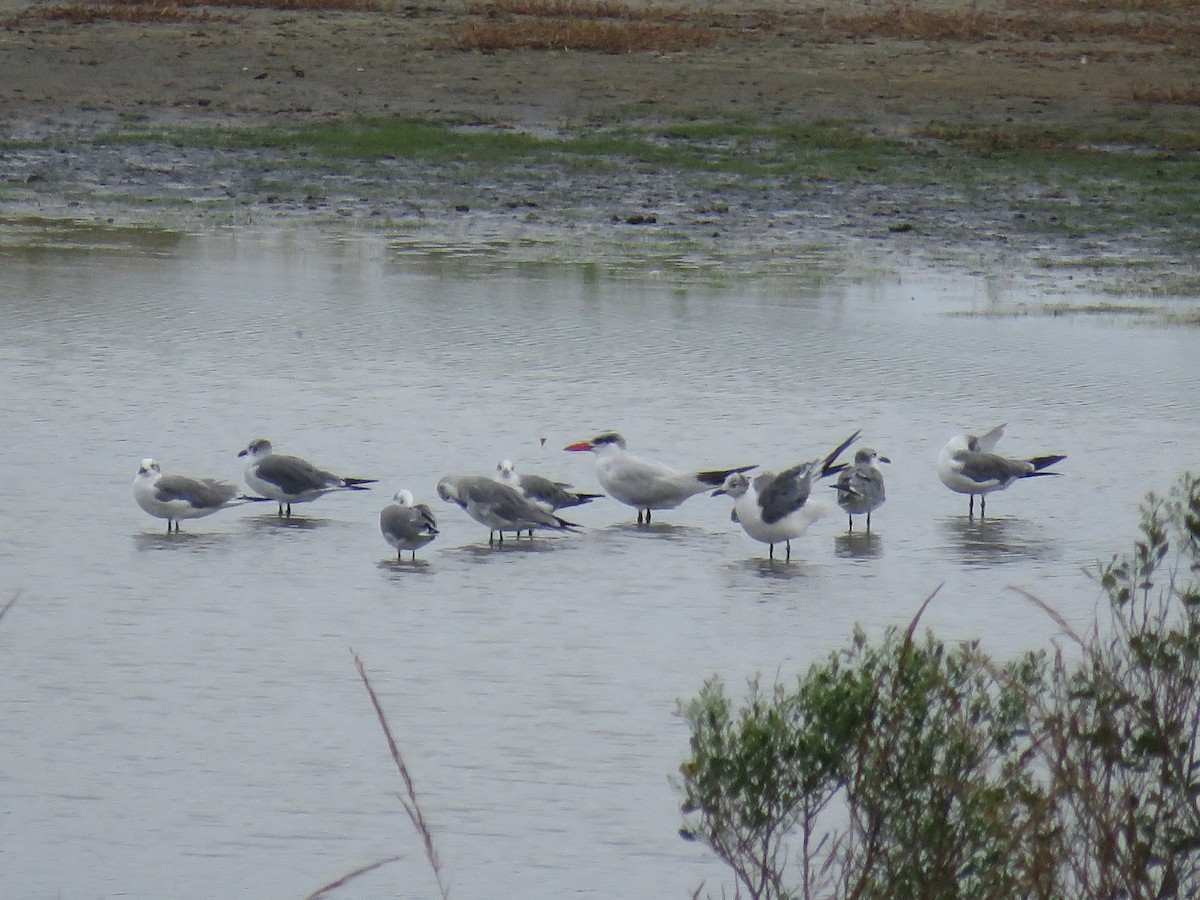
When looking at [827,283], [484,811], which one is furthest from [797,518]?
[827,283]

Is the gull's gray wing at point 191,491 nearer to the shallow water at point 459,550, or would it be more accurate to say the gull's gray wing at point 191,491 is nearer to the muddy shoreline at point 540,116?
the shallow water at point 459,550

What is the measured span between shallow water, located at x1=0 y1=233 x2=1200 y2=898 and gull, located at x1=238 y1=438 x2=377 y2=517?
0.15 meters

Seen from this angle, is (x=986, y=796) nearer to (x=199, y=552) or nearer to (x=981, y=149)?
(x=199, y=552)

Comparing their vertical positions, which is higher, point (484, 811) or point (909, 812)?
point (909, 812)

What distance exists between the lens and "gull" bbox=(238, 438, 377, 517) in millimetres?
9344

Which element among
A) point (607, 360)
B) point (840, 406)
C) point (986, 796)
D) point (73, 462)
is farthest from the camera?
point (607, 360)

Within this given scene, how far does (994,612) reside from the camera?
8055 mm

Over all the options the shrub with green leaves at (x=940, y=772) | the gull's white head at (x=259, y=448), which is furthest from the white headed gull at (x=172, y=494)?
the shrub with green leaves at (x=940, y=772)

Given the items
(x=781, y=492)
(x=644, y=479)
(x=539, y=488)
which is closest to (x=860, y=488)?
(x=781, y=492)

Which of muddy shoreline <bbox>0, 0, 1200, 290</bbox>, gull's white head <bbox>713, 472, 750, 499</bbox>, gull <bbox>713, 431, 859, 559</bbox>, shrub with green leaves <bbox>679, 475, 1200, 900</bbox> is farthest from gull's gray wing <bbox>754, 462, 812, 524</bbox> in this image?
muddy shoreline <bbox>0, 0, 1200, 290</bbox>

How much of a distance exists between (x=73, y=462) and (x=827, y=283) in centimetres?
717

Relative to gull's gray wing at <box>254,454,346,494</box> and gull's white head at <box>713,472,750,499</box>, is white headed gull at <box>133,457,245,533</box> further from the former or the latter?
gull's white head at <box>713,472,750,499</box>

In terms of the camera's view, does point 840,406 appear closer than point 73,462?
No

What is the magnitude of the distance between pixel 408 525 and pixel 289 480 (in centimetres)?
99
